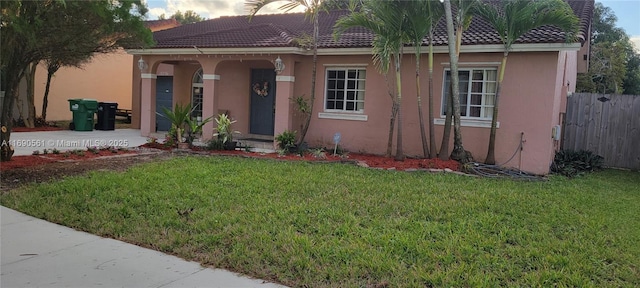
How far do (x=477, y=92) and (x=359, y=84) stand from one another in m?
3.27

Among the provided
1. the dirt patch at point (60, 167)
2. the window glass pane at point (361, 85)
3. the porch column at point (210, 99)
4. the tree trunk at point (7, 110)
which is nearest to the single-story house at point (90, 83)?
the porch column at point (210, 99)

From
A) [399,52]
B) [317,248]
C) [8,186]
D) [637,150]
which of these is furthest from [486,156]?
[8,186]

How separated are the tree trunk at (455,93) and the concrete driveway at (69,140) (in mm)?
9006

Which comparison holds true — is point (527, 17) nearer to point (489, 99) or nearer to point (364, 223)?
point (489, 99)

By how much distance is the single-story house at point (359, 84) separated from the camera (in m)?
11.0

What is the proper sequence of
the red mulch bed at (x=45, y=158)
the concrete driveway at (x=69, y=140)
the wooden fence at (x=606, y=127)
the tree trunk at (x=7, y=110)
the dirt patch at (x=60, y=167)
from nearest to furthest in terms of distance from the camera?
1. the dirt patch at (x=60, y=167)
2. the tree trunk at (x=7, y=110)
3. the red mulch bed at (x=45, y=158)
4. the wooden fence at (x=606, y=127)
5. the concrete driveway at (x=69, y=140)

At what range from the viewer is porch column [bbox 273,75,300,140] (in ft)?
43.9

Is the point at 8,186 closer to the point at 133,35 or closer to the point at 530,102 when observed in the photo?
the point at 133,35

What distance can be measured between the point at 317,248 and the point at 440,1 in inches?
311

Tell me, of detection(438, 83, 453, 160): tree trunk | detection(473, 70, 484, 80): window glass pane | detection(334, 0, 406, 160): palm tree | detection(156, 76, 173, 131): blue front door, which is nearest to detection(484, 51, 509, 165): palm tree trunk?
detection(473, 70, 484, 80): window glass pane

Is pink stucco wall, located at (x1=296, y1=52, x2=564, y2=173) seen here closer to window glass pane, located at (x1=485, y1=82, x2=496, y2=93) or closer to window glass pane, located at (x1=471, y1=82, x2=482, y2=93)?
window glass pane, located at (x1=485, y1=82, x2=496, y2=93)

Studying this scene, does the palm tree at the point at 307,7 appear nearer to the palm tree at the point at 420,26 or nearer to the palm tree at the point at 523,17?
the palm tree at the point at 420,26

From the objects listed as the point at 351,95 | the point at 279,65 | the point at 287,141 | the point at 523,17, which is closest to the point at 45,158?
the point at 287,141

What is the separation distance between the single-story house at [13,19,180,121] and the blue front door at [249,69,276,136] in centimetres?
818
